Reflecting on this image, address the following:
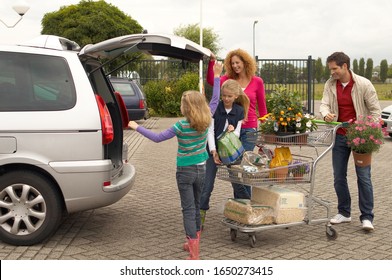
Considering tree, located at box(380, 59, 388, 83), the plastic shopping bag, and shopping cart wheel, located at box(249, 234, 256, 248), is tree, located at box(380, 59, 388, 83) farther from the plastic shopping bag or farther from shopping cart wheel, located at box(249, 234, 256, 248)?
shopping cart wheel, located at box(249, 234, 256, 248)

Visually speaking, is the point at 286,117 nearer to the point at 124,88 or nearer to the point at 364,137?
the point at 364,137

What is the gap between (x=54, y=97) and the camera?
19.9 ft

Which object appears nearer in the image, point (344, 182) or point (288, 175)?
point (288, 175)

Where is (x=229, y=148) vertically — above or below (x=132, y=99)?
above

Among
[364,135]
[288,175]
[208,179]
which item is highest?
[364,135]

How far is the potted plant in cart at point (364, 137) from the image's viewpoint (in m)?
6.57

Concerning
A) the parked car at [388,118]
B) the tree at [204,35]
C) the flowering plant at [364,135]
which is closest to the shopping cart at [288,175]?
the flowering plant at [364,135]

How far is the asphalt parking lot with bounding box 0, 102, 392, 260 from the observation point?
5.88 metres

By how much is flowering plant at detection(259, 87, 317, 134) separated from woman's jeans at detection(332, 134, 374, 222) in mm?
698

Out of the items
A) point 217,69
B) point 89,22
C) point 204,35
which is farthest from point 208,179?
point 204,35

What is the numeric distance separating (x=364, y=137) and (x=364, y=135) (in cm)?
2

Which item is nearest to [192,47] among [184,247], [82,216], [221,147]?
[221,147]

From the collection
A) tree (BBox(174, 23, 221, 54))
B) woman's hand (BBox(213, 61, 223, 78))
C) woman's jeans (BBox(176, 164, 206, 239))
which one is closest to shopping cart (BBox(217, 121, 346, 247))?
woman's jeans (BBox(176, 164, 206, 239))

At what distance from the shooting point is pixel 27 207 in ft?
19.8
